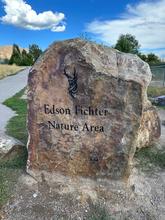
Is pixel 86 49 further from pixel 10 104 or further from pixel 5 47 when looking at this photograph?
pixel 5 47

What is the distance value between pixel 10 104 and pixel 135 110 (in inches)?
355

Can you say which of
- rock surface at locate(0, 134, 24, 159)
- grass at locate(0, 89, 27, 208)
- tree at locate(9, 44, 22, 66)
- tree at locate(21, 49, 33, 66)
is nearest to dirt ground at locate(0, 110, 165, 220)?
grass at locate(0, 89, 27, 208)

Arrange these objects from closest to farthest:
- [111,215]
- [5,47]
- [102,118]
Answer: [111,215] < [102,118] < [5,47]

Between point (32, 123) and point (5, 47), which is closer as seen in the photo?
point (32, 123)

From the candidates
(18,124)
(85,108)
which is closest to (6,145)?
(85,108)

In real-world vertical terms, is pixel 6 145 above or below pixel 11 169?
above

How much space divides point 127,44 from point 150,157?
35288 mm

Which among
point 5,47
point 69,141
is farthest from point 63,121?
point 5,47

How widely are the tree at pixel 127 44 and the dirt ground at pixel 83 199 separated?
35.1 metres

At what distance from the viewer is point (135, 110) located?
16.6ft

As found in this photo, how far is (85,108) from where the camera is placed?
5094mm

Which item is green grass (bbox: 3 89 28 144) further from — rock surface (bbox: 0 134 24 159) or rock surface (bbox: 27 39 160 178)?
rock surface (bbox: 27 39 160 178)

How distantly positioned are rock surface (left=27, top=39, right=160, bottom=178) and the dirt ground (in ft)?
0.57

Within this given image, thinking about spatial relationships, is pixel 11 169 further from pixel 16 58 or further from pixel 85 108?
pixel 16 58
